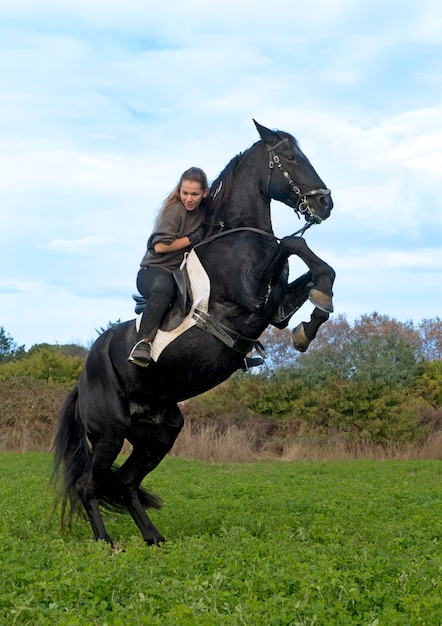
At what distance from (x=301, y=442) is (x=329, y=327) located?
16219mm

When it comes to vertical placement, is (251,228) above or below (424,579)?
above

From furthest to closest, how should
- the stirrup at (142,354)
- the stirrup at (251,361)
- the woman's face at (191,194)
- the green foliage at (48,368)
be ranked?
1. the green foliage at (48,368)
2. the stirrup at (251,361)
3. the woman's face at (191,194)
4. the stirrup at (142,354)

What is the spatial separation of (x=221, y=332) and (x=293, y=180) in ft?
5.14

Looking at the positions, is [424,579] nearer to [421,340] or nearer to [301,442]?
[301,442]

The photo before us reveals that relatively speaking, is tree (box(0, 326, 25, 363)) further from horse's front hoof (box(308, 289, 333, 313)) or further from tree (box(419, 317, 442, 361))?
horse's front hoof (box(308, 289, 333, 313))

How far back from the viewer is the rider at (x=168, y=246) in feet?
24.6

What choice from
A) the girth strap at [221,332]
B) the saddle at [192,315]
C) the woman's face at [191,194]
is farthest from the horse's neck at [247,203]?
the girth strap at [221,332]

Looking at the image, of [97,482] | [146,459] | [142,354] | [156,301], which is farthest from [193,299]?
[97,482]

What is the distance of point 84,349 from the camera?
50375 mm

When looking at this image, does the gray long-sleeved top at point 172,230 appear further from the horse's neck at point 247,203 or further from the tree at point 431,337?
the tree at point 431,337

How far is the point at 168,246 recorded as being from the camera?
7652 millimetres

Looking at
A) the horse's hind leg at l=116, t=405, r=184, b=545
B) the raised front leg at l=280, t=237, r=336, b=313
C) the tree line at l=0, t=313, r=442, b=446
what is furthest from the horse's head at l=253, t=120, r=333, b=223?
the tree line at l=0, t=313, r=442, b=446

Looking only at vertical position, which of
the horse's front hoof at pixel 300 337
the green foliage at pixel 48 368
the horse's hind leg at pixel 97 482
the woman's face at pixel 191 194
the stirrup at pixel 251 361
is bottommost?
the horse's hind leg at pixel 97 482

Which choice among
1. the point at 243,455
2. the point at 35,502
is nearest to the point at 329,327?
the point at 243,455
